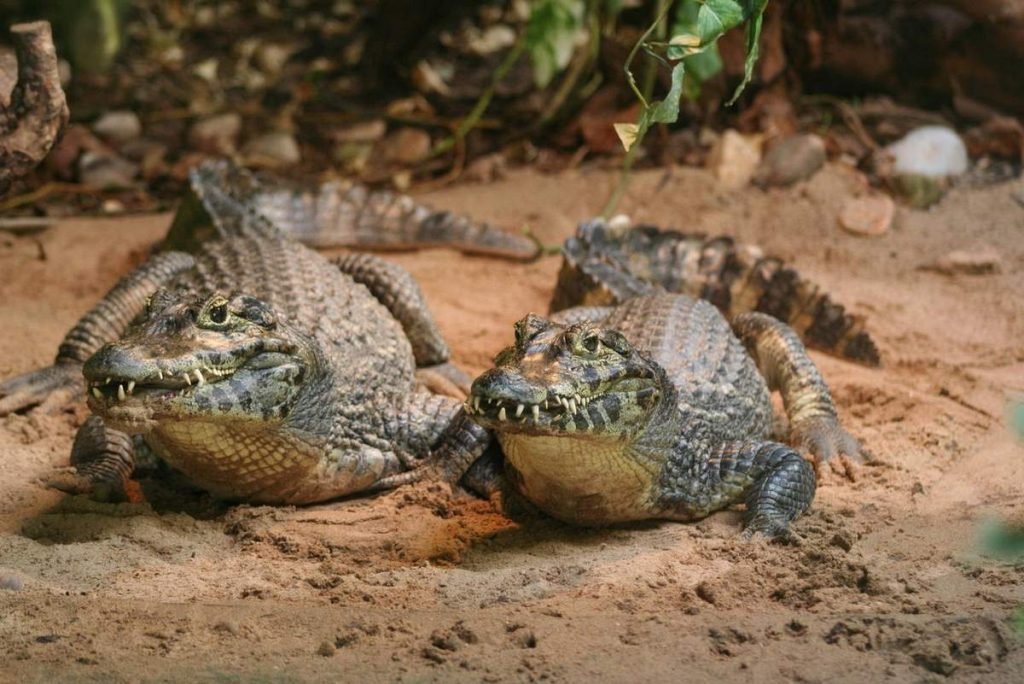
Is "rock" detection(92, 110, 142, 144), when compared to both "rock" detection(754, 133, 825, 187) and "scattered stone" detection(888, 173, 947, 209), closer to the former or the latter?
"rock" detection(754, 133, 825, 187)

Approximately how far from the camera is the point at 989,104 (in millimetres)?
8156

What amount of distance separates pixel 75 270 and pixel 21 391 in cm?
198

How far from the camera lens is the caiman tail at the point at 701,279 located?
612cm

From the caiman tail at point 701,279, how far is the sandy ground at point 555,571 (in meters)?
0.23

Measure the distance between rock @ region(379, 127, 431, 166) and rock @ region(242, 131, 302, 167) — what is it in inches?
27.7

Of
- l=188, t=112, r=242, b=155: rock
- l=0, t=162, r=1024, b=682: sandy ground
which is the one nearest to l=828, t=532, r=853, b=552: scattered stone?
l=0, t=162, r=1024, b=682: sandy ground

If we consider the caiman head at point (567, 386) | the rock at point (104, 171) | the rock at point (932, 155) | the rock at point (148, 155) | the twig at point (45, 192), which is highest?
the rock at point (932, 155)

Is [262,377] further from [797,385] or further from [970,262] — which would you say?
[970,262]

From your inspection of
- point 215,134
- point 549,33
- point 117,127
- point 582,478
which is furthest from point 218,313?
point 117,127

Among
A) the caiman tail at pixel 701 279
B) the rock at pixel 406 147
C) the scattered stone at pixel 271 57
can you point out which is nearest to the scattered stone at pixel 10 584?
the caiman tail at pixel 701 279

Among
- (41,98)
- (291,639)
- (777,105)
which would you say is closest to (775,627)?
(291,639)

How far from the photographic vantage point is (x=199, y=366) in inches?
160

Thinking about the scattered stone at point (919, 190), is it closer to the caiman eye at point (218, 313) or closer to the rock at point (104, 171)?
the caiman eye at point (218, 313)

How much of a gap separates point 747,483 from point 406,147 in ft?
16.9
